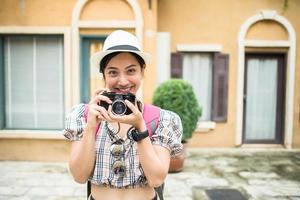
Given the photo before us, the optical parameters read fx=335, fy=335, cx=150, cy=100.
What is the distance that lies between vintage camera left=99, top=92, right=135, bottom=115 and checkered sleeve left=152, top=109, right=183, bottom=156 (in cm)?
24

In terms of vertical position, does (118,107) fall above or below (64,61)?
below

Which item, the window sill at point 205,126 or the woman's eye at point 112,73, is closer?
the woman's eye at point 112,73

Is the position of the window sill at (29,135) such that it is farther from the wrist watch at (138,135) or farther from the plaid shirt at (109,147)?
the wrist watch at (138,135)

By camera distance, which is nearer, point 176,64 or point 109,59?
point 109,59

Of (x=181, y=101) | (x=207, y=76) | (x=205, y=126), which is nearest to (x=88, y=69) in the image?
(x=181, y=101)

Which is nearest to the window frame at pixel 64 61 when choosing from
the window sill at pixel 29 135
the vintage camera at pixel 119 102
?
the window sill at pixel 29 135

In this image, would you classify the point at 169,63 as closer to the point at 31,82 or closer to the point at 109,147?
the point at 31,82

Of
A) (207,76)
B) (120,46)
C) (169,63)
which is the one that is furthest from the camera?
(207,76)

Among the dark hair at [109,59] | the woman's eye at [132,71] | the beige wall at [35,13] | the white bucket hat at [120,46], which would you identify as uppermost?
the beige wall at [35,13]

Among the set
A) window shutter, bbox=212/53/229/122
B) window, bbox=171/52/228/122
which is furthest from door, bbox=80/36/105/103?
window shutter, bbox=212/53/229/122

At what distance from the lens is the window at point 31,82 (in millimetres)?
6402

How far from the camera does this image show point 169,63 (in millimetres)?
7363

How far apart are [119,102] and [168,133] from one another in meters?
0.34

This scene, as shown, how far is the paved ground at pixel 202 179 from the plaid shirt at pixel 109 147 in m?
3.05
